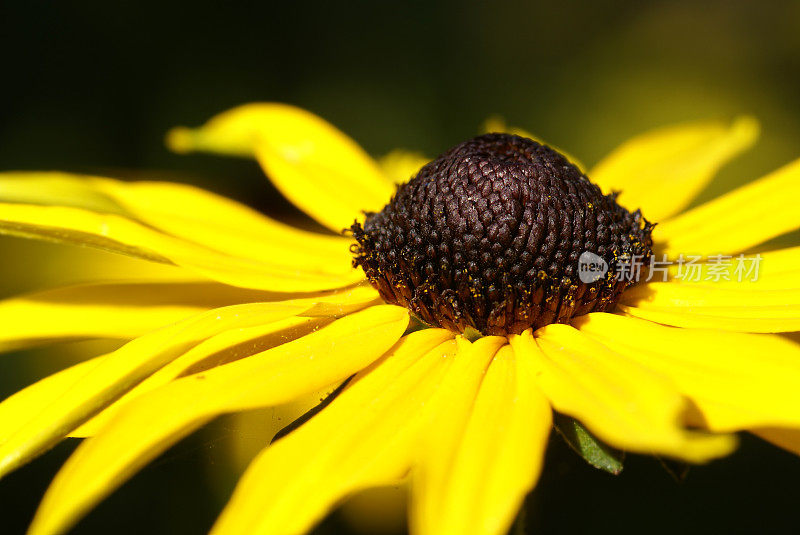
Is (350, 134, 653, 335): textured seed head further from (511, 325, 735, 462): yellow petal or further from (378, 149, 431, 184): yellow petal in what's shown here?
(378, 149, 431, 184): yellow petal

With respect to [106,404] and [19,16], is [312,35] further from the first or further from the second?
[106,404]

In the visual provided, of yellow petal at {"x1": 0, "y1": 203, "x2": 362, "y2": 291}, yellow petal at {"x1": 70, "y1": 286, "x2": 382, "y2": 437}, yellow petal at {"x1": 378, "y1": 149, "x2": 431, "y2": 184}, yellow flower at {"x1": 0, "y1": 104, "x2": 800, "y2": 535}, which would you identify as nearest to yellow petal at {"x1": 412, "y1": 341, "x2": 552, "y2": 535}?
yellow flower at {"x1": 0, "y1": 104, "x2": 800, "y2": 535}

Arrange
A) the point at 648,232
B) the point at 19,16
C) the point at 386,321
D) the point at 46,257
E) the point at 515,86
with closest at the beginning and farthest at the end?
the point at 386,321 < the point at 648,232 < the point at 46,257 < the point at 19,16 < the point at 515,86

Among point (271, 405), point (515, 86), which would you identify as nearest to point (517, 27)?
point (515, 86)

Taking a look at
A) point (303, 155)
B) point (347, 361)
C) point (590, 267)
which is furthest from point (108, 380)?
point (303, 155)

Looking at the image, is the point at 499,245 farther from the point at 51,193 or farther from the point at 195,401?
the point at 51,193
